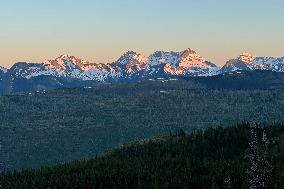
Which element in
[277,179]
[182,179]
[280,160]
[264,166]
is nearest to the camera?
[264,166]

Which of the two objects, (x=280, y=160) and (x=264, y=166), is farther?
(x=280, y=160)

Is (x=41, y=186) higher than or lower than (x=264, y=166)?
lower

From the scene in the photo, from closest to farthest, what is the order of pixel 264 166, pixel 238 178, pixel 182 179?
pixel 264 166 < pixel 238 178 < pixel 182 179

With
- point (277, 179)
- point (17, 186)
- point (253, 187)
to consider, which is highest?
point (253, 187)

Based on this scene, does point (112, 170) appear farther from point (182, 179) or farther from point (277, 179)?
point (277, 179)

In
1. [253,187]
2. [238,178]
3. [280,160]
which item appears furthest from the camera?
[280,160]

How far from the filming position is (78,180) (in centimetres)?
18812

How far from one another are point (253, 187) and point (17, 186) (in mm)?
157066

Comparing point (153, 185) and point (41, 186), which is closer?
point (153, 185)

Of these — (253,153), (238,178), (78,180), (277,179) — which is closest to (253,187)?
(253,153)

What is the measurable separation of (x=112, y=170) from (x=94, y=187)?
19.7 metres

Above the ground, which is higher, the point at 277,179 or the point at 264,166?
the point at 264,166

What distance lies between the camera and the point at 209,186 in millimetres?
163500

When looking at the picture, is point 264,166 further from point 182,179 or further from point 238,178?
point 182,179
